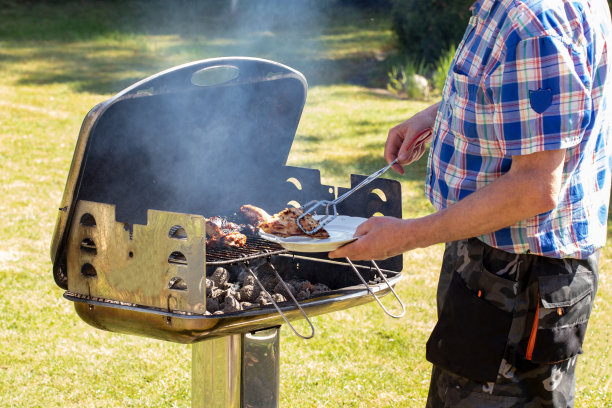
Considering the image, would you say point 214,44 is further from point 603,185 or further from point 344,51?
point 603,185

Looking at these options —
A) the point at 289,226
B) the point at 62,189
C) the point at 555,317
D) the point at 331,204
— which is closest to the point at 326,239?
the point at 289,226

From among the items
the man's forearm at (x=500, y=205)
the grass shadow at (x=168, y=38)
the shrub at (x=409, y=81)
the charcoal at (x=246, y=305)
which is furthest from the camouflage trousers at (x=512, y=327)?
the grass shadow at (x=168, y=38)

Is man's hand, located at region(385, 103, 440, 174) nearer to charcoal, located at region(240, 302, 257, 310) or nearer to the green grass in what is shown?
charcoal, located at region(240, 302, 257, 310)

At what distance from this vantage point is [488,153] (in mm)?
1795

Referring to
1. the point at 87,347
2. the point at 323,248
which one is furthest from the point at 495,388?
the point at 87,347

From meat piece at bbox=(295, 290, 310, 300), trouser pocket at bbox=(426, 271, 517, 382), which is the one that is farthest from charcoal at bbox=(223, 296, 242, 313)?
trouser pocket at bbox=(426, 271, 517, 382)

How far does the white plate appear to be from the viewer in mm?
1876

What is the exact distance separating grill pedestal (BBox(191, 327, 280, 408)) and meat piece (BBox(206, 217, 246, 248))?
29cm

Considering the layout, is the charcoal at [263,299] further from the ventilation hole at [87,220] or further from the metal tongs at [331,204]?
the ventilation hole at [87,220]

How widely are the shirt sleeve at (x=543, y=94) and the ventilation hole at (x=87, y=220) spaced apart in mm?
1152

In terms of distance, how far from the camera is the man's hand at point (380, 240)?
179 cm

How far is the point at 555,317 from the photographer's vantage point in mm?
1876

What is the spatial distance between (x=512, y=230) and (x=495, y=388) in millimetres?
427

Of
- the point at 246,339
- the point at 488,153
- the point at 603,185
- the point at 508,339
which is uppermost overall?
the point at 488,153
